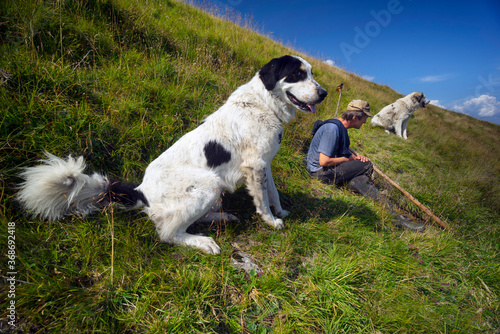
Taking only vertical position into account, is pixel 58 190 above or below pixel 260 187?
below

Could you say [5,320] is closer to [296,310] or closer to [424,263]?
[296,310]

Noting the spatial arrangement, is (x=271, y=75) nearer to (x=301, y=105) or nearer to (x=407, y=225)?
(x=301, y=105)

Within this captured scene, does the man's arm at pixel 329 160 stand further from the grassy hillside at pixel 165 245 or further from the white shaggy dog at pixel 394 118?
the white shaggy dog at pixel 394 118

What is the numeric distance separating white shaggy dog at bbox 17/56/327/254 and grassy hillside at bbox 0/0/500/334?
17cm

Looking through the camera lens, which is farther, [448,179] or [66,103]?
[448,179]

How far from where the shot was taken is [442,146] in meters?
8.94

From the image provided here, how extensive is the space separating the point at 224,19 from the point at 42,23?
233 inches

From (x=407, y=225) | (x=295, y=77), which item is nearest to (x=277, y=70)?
(x=295, y=77)

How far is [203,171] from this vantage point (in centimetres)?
226

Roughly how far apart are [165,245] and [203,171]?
865mm

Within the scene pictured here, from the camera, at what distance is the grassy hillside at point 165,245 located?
1.55 metres

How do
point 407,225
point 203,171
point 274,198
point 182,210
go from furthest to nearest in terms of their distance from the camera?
point 407,225, point 274,198, point 203,171, point 182,210

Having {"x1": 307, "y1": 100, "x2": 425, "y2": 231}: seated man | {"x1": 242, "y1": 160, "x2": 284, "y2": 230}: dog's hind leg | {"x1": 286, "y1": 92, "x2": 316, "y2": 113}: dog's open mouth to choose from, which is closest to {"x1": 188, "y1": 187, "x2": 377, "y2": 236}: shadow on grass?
{"x1": 242, "y1": 160, "x2": 284, "y2": 230}: dog's hind leg

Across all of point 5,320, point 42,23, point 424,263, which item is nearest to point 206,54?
point 42,23
